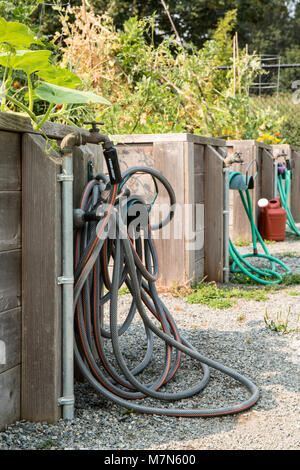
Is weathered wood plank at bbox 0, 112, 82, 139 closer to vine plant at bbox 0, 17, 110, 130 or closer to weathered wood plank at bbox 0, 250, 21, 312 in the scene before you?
vine plant at bbox 0, 17, 110, 130

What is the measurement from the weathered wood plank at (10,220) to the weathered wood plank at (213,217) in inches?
103

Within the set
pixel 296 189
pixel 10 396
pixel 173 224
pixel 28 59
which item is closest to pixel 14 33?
pixel 28 59

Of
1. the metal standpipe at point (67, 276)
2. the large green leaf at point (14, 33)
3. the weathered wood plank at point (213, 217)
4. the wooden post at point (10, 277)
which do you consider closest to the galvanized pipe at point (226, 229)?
the weathered wood plank at point (213, 217)

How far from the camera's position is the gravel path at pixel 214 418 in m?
1.73

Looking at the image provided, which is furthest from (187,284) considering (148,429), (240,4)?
(240,4)

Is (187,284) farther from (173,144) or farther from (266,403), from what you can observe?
(266,403)

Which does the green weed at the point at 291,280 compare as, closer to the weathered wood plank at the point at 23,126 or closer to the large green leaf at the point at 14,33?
the weathered wood plank at the point at 23,126

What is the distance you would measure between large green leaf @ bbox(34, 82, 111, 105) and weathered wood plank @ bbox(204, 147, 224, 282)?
103 inches

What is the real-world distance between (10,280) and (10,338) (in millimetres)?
179

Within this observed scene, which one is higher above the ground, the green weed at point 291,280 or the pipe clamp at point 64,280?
the pipe clamp at point 64,280

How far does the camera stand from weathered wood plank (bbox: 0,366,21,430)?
1723 millimetres

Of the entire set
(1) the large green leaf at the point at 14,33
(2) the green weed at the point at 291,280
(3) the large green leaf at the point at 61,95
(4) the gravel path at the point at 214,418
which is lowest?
(4) the gravel path at the point at 214,418

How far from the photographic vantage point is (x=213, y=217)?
4250 millimetres

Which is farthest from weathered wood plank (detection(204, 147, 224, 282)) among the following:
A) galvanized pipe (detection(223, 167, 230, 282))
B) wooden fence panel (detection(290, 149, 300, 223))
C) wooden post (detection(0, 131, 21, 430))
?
wooden fence panel (detection(290, 149, 300, 223))
